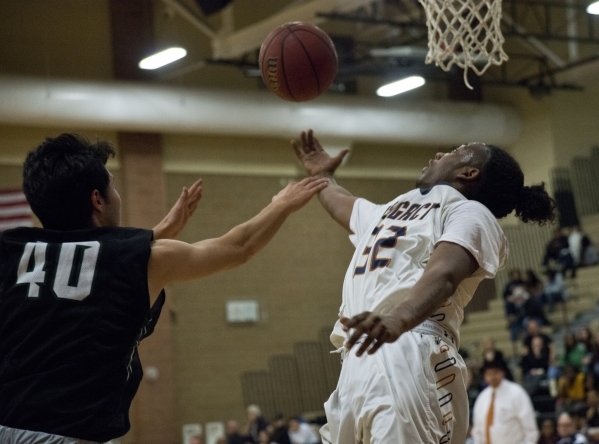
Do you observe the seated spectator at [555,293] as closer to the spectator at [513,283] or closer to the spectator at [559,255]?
the spectator at [559,255]

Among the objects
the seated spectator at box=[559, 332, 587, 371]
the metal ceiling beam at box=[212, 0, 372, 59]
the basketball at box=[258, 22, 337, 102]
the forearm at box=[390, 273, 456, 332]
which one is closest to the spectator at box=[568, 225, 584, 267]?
the seated spectator at box=[559, 332, 587, 371]

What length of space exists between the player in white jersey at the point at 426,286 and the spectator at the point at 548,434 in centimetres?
761

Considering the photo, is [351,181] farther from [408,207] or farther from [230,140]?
[408,207]

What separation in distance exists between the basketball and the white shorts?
196 centimetres

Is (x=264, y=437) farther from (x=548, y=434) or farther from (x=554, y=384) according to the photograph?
(x=548, y=434)

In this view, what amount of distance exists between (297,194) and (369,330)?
0.91 metres

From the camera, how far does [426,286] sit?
10.6 feet

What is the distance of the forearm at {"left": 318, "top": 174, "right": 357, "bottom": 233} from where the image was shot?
4434 millimetres

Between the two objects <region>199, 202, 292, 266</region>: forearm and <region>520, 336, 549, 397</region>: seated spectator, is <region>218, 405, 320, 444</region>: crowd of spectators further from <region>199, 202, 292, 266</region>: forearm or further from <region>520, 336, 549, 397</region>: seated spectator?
<region>199, 202, 292, 266</region>: forearm

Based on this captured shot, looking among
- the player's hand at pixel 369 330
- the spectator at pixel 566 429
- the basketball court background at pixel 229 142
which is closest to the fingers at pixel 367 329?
the player's hand at pixel 369 330

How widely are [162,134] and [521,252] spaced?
7.44m

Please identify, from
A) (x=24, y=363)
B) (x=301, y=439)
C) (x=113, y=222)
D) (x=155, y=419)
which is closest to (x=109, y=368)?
(x=24, y=363)

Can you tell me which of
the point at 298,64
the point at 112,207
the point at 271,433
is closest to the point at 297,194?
the point at 112,207

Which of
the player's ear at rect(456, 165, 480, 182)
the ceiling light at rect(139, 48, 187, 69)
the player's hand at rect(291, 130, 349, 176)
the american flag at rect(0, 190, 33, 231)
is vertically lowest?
the player's ear at rect(456, 165, 480, 182)
